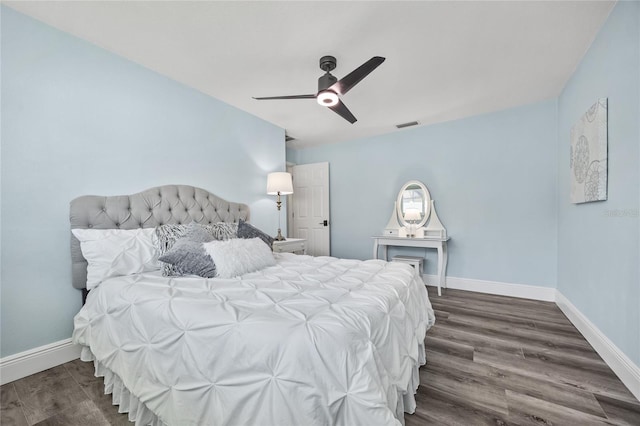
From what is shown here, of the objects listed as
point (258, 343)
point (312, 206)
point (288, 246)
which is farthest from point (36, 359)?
point (312, 206)

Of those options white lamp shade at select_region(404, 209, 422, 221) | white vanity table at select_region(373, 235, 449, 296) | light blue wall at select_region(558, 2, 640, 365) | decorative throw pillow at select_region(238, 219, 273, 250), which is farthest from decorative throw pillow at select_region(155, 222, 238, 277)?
light blue wall at select_region(558, 2, 640, 365)

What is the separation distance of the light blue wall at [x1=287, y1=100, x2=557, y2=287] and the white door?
0.64 m

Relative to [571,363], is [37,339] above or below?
above

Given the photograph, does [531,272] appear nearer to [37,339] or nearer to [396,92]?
[396,92]

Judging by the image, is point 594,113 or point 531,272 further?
point 531,272

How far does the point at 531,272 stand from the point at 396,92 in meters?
2.91

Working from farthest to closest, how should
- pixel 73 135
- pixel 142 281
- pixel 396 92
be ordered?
1. pixel 396 92
2. pixel 73 135
3. pixel 142 281

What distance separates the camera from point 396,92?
10.1 feet

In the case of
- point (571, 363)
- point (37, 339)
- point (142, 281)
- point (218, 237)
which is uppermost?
point (218, 237)

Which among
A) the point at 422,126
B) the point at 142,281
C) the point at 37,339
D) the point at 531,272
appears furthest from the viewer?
the point at 422,126

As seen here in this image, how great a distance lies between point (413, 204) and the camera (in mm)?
4246

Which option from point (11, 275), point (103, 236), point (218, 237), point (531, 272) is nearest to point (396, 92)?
point (218, 237)

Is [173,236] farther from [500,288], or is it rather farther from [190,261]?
[500,288]

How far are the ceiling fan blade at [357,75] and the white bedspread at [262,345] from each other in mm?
1480
